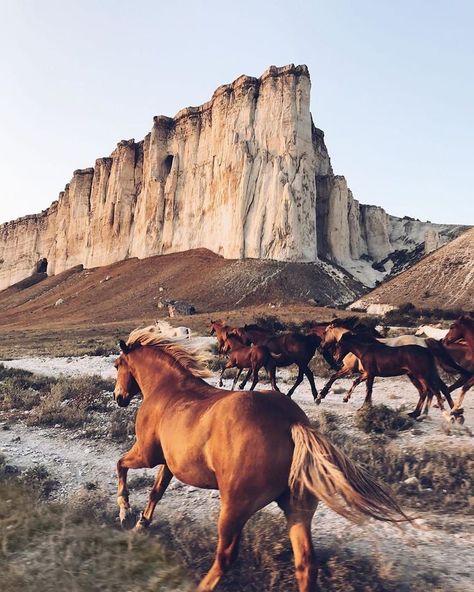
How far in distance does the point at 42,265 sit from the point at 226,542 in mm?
112000

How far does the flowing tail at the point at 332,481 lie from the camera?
12.4 ft

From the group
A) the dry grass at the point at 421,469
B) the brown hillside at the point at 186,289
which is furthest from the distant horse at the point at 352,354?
the brown hillside at the point at 186,289

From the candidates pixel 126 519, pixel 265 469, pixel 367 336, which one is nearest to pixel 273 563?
pixel 265 469

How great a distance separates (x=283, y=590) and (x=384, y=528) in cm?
178

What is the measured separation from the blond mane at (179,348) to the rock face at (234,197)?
60.0 m

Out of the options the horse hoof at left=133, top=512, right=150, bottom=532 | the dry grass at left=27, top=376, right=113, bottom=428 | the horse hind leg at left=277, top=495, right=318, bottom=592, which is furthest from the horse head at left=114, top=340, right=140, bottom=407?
the dry grass at left=27, top=376, right=113, bottom=428

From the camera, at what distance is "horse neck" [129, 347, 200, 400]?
585 centimetres

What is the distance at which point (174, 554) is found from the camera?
4.82 meters

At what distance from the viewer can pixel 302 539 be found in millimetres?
3791

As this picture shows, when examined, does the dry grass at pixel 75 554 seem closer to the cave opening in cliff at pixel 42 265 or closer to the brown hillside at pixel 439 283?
the brown hillside at pixel 439 283

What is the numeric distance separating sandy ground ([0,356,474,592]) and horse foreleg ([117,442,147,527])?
0.63m

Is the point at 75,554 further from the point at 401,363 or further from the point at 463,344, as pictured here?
the point at 463,344

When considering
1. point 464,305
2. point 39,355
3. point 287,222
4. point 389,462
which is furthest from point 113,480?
point 287,222

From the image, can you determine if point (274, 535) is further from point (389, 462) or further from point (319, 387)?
point (319, 387)
